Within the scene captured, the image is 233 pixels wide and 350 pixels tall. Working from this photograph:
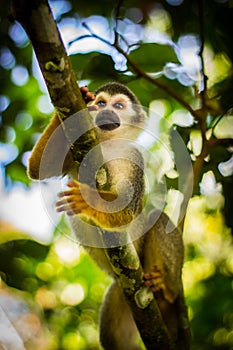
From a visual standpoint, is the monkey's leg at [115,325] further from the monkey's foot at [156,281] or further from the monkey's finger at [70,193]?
the monkey's finger at [70,193]

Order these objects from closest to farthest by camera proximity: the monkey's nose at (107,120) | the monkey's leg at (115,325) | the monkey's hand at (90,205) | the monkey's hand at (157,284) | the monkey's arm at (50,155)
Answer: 1. the monkey's hand at (90,205)
2. the monkey's arm at (50,155)
3. the monkey's nose at (107,120)
4. the monkey's hand at (157,284)
5. the monkey's leg at (115,325)

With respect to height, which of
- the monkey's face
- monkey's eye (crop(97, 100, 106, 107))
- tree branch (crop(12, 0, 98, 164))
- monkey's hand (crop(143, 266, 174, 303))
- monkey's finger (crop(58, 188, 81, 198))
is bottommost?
monkey's hand (crop(143, 266, 174, 303))

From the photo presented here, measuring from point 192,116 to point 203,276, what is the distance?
1807 mm

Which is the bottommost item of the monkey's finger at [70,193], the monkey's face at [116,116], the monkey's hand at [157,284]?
the monkey's hand at [157,284]

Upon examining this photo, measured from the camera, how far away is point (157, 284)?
11.2ft

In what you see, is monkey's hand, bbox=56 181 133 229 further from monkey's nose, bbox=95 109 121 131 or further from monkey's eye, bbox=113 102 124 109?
monkey's eye, bbox=113 102 124 109

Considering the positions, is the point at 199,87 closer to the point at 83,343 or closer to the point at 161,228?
the point at 161,228

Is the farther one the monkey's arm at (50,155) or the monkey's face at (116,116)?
the monkey's face at (116,116)

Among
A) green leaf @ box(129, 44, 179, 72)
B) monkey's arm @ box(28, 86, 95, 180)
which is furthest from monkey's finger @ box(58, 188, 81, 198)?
green leaf @ box(129, 44, 179, 72)

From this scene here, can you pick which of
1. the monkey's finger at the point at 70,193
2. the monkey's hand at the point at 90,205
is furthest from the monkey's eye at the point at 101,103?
the monkey's finger at the point at 70,193

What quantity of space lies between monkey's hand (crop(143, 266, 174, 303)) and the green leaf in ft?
5.04

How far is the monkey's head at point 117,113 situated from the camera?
335cm

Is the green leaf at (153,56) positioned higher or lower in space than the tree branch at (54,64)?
lower

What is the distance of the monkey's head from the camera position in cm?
335
